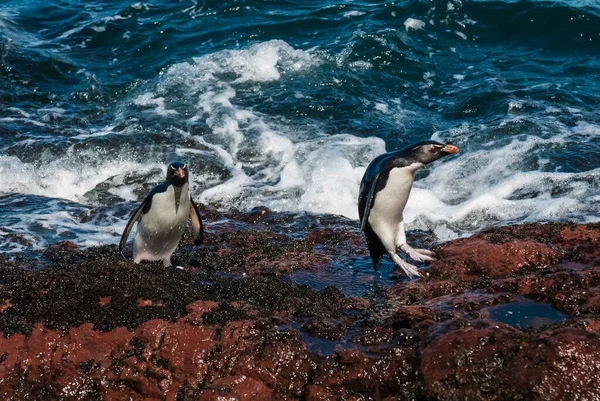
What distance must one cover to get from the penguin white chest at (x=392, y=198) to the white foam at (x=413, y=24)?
11.0 meters

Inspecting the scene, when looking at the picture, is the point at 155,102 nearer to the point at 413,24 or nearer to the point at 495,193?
the point at 413,24

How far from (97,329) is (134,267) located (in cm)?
85

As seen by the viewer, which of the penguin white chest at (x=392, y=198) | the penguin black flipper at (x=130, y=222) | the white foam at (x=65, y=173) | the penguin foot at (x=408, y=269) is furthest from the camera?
the white foam at (x=65, y=173)

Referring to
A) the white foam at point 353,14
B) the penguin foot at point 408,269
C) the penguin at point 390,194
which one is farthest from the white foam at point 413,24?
the penguin foot at point 408,269

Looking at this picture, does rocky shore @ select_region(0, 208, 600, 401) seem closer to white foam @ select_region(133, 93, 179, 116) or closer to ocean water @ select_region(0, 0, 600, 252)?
ocean water @ select_region(0, 0, 600, 252)

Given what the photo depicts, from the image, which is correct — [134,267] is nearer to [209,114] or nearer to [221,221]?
[221,221]

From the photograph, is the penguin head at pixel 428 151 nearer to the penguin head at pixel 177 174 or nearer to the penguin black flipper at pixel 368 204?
the penguin black flipper at pixel 368 204

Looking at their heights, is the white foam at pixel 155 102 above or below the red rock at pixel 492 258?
below

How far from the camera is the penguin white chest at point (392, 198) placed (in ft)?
20.3

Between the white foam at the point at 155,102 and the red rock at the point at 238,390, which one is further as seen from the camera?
the white foam at the point at 155,102

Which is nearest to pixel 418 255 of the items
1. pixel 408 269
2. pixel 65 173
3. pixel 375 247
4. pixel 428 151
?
pixel 408 269

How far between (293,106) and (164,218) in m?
7.50

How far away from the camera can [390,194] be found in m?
6.21

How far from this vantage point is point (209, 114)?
13156 mm
